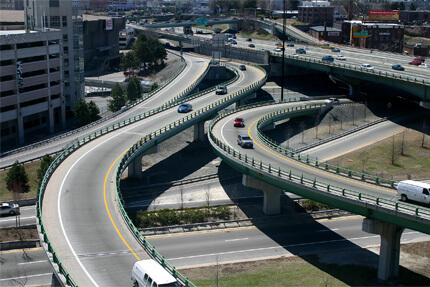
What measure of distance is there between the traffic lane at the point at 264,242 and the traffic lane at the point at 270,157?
579cm

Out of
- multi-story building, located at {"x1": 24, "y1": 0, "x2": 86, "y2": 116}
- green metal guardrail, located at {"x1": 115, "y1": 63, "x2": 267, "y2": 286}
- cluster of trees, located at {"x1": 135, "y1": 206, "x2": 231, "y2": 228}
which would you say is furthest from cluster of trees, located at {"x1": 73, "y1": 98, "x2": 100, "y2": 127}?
cluster of trees, located at {"x1": 135, "y1": 206, "x2": 231, "y2": 228}

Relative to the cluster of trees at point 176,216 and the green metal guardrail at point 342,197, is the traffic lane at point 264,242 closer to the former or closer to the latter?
the cluster of trees at point 176,216

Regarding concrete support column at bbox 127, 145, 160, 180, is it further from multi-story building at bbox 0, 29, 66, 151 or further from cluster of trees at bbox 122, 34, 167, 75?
cluster of trees at bbox 122, 34, 167, 75

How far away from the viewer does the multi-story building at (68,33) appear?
108000mm

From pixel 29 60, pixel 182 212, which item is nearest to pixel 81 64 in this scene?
pixel 29 60

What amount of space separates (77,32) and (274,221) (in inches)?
2686

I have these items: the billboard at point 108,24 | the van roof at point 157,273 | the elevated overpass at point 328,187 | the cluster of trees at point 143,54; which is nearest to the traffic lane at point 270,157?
the elevated overpass at point 328,187

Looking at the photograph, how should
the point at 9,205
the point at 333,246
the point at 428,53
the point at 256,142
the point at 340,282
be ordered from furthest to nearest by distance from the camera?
the point at 428,53
the point at 256,142
the point at 9,205
the point at 333,246
the point at 340,282

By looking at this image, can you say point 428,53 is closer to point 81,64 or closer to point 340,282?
point 81,64

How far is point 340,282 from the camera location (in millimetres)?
46375

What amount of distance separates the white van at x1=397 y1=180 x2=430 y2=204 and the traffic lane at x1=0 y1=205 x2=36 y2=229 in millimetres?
33430

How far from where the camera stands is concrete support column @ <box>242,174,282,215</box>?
60.6 m

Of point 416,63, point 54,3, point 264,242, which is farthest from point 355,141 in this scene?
point 54,3

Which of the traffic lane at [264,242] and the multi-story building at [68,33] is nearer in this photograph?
the traffic lane at [264,242]
